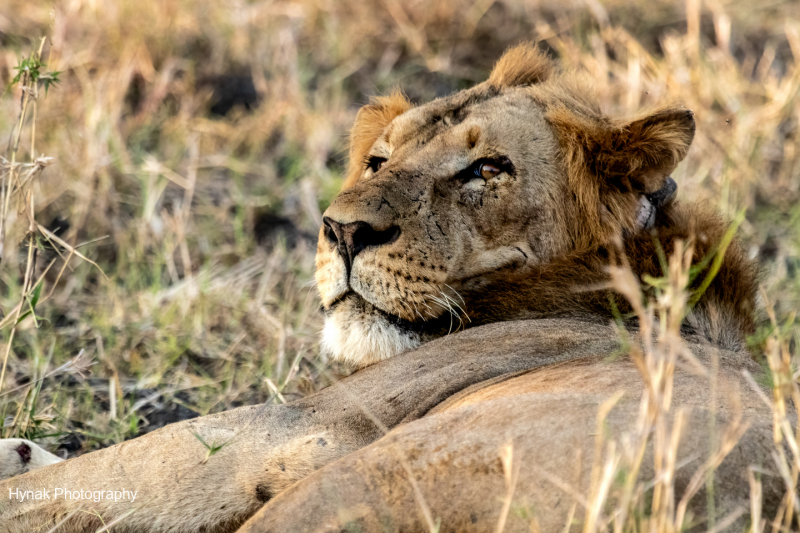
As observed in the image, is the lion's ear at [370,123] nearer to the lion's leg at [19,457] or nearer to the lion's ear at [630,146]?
the lion's ear at [630,146]

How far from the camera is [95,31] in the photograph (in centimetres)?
621

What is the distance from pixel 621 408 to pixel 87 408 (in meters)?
2.24

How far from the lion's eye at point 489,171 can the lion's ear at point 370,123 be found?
2.53ft

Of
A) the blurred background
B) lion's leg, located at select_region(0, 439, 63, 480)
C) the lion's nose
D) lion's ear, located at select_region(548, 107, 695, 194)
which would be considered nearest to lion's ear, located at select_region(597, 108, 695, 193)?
lion's ear, located at select_region(548, 107, 695, 194)

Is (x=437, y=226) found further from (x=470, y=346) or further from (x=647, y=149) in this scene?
(x=647, y=149)

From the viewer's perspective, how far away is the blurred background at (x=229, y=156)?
3625mm

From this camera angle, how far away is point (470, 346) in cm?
248

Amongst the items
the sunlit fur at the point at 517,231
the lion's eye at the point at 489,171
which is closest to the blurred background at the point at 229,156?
the sunlit fur at the point at 517,231

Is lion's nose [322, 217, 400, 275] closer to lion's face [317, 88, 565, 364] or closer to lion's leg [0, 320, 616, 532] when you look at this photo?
lion's face [317, 88, 565, 364]

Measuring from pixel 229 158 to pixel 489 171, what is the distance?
10.2 feet

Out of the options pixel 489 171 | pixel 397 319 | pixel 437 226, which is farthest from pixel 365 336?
pixel 489 171

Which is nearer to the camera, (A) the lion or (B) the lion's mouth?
(A) the lion

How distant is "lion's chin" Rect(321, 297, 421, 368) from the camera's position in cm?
263

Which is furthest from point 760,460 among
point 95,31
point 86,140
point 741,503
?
point 95,31
